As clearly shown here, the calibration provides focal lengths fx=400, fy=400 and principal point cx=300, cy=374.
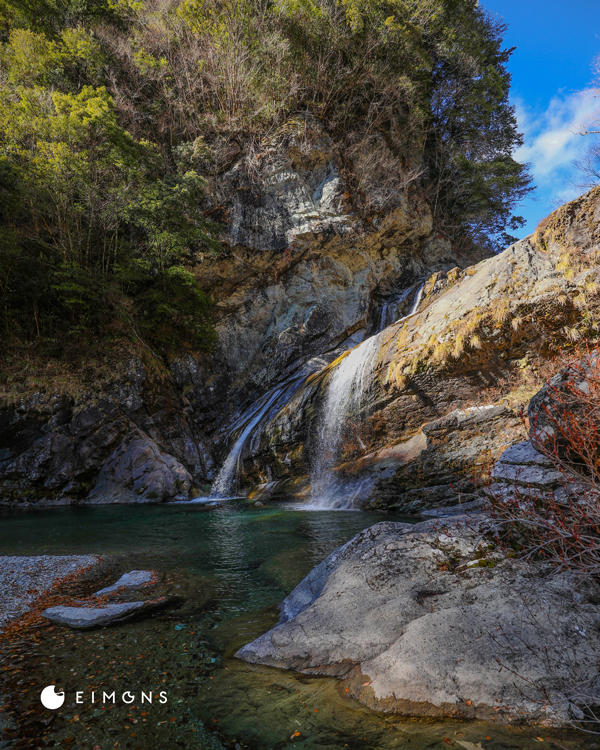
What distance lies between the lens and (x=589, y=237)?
872cm

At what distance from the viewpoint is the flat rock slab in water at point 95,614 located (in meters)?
3.73

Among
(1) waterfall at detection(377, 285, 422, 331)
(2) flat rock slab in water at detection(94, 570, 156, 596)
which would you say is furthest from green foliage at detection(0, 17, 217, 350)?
(2) flat rock slab in water at detection(94, 570, 156, 596)

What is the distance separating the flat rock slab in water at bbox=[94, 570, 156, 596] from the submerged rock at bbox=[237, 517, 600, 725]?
2.09 meters

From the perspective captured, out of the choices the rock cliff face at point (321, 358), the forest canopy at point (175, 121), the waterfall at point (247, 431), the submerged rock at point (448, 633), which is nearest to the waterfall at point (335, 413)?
the rock cliff face at point (321, 358)

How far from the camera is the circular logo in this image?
2.65 m

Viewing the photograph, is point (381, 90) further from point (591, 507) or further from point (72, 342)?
point (591, 507)

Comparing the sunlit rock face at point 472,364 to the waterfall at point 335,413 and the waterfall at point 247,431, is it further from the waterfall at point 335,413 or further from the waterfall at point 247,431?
the waterfall at point 247,431

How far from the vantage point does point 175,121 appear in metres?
20.0

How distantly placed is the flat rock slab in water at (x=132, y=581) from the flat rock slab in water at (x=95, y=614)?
0.67 meters

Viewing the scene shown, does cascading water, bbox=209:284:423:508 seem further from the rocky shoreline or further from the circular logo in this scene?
the circular logo

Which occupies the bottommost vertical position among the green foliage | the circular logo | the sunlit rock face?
the circular logo

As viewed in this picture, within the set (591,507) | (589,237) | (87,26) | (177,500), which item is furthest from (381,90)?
(591,507)

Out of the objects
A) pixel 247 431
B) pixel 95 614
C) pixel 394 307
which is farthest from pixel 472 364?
pixel 394 307

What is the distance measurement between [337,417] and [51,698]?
9.97m
